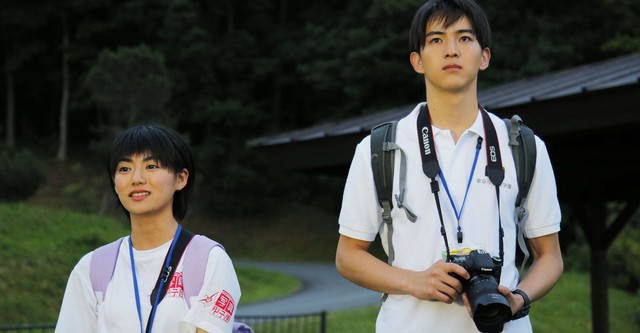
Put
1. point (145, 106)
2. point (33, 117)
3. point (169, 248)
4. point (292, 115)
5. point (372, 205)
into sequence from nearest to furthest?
1. point (372, 205)
2. point (169, 248)
3. point (145, 106)
4. point (292, 115)
5. point (33, 117)

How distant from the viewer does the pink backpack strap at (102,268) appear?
2.83 meters

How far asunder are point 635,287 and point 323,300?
6.37 m

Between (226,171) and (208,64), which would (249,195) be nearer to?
(226,171)

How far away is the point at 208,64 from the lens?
34250 millimetres

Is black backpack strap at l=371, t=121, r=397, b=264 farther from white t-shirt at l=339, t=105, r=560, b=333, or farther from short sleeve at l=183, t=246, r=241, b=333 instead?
short sleeve at l=183, t=246, r=241, b=333

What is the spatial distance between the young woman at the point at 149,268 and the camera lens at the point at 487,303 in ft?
2.58

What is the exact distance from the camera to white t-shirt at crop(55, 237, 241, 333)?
2719 millimetres

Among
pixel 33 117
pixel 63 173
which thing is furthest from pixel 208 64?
pixel 33 117

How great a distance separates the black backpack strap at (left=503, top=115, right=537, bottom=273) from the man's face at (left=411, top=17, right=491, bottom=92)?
18cm

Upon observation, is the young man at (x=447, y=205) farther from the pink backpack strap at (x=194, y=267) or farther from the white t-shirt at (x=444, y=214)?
the pink backpack strap at (x=194, y=267)

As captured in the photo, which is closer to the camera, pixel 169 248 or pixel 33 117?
pixel 169 248

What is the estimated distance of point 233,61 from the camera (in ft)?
113

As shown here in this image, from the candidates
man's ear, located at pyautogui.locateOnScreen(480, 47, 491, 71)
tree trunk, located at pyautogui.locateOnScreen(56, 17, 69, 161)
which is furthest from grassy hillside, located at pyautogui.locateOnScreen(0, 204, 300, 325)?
tree trunk, located at pyautogui.locateOnScreen(56, 17, 69, 161)

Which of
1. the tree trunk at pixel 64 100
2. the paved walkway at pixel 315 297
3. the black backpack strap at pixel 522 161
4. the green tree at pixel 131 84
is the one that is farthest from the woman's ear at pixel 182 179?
the tree trunk at pixel 64 100
